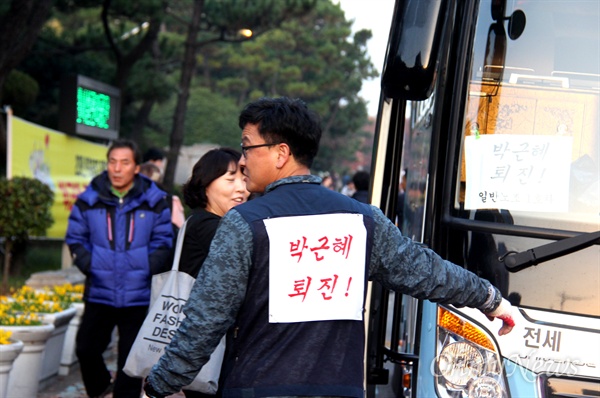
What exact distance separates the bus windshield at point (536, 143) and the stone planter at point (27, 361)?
11.9ft

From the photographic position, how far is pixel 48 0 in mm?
12766

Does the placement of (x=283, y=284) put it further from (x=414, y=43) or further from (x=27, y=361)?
(x=27, y=361)

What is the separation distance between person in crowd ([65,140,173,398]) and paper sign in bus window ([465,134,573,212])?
2.76 meters

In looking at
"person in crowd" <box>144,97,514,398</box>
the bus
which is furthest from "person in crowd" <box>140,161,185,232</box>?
"person in crowd" <box>144,97,514,398</box>

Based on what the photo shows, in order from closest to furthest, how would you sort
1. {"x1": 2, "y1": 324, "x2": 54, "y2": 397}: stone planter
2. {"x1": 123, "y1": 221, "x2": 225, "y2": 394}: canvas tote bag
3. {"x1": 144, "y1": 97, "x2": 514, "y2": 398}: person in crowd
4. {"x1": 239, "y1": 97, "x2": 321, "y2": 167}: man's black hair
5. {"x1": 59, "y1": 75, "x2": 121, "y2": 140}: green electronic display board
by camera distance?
1. {"x1": 144, "y1": 97, "x2": 514, "y2": 398}: person in crowd
2. {"x1": 239, "y1": 97, "x2": 321, "y2": 167}: man's black hair
3. {"x1": 123, "y1": 221, "x2": 225, "y2": 394}: canvas tote bag
4. {"x1": 2, "y1": 324, "x2": 54, "y2": 397}: stone planter
5. {"x1": 59, "y1": 75, "x2": 121, "y2": 140}: green electronic display board

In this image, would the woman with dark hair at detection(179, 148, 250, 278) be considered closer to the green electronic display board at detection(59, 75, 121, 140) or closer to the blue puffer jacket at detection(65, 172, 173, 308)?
the blue puffer jacket at detection(65, 172, 173, 308)

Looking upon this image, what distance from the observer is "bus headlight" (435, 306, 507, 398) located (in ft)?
11.6

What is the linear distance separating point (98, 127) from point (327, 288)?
1231 centimetres

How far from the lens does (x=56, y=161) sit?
12.5 metres

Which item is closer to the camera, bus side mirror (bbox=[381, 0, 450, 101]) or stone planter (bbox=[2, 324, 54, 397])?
bus side mirror (bbox=[381, 0, 450, 101])

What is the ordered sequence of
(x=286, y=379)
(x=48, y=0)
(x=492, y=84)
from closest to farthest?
(x=286, y=379)
(x=492, y=84)
(x=48, y=0)

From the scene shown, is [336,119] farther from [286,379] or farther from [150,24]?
[286,379]

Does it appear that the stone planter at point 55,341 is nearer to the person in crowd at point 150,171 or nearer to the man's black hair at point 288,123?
the person in crowd at point 150,171

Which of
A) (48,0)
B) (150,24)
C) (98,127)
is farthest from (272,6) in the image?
(48,0)
